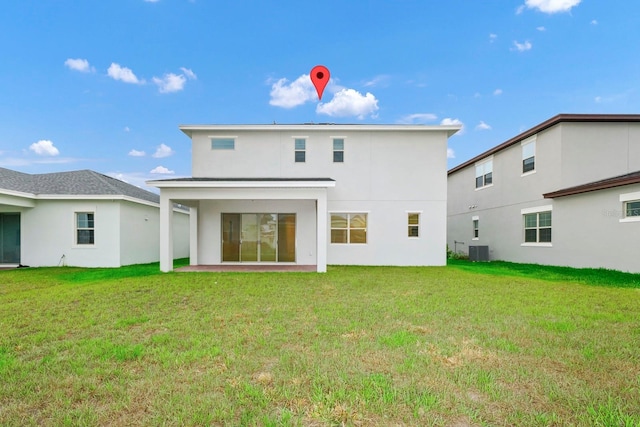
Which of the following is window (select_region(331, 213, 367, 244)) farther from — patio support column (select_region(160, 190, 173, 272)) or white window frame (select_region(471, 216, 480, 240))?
white window frame (select_region(471, 216, 480, 240))

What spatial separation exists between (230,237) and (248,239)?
2.67 ft

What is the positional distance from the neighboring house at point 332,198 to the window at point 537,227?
16.2ft

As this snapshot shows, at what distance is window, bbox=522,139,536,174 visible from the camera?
1561 cm

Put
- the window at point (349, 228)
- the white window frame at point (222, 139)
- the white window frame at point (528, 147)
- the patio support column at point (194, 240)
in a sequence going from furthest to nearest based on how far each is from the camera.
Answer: the white window frame at point (528, 147) → the white window frame at point (222, 139) → the window at point (349, 228) → the patio support column at point (194, 240)

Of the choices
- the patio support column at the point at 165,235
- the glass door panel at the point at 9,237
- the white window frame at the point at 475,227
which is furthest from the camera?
the white window frame at the point at 475,227

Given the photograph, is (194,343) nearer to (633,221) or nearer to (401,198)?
(401,198)

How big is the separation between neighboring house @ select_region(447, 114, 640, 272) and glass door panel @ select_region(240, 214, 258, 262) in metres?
12.3

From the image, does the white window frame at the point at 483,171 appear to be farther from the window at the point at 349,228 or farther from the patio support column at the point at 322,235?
the patio support column at the point at 322,235

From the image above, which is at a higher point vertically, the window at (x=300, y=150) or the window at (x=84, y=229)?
the window at (x=300, y=150)

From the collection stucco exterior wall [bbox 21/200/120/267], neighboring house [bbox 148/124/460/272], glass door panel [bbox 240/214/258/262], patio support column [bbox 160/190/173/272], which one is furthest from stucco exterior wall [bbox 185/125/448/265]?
stucco exterior wall [bbox 21/200/120/267]

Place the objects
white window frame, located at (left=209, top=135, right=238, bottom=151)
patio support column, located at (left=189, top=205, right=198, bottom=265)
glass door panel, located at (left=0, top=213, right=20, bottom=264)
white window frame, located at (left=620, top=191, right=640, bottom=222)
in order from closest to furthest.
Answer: white window frame, located at (left=620, top=191, right=640, bottom=222)
patio support column, located at (left=189, top=205, right=198, bottom=265)
white window frame, located at (left=209, top=135, right=238, bottom=151)
glass door panel, located at (left=0, top=213, right=20, bottom=264)

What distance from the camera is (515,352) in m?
4.21

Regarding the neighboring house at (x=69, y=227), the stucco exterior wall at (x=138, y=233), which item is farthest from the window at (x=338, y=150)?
the stucco exterior wall at (x=138, y=233)

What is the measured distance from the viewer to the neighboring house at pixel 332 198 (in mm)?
14414
